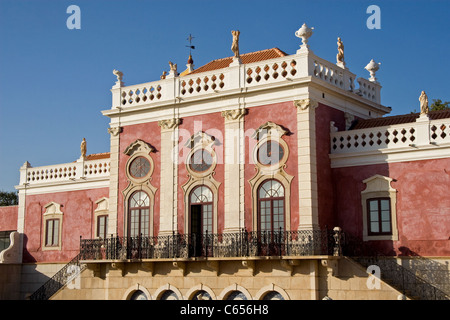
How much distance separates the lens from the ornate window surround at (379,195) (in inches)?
893

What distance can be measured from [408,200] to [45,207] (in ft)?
56.8

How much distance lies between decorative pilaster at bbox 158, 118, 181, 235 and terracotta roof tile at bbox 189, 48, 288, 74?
302cm

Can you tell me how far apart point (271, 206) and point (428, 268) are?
5.42 m

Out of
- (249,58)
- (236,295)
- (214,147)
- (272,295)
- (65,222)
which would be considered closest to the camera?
(272,295)

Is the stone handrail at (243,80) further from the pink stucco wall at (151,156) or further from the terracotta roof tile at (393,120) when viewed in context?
the terracotta roof tile at (393,120)

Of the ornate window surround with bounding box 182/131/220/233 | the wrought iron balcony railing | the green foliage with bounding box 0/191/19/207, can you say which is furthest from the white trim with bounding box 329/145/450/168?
the green foliage with bounding box 0/191/19/207

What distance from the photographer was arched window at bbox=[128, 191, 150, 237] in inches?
1031

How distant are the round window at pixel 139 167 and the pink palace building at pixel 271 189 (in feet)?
0.18

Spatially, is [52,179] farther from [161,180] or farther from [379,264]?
[379,264]

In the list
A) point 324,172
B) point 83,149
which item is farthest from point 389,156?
point 83,149

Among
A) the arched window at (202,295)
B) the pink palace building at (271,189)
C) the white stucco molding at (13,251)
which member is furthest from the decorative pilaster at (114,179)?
the white stucco molding at (13,251)

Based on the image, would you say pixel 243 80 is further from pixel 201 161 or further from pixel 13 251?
pixel 13 251

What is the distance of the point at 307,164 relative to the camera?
22844mm
